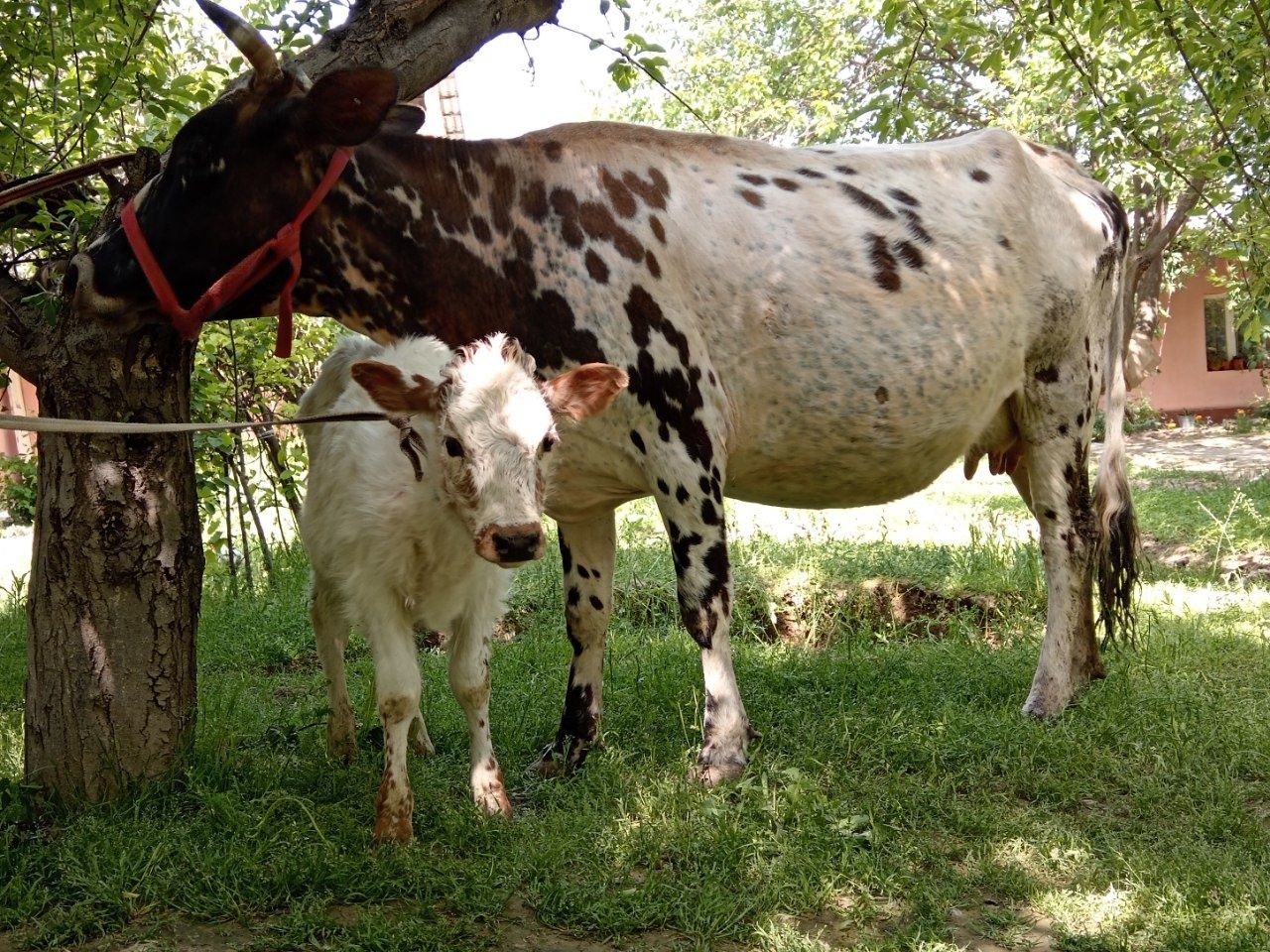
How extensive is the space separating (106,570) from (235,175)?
141 cm

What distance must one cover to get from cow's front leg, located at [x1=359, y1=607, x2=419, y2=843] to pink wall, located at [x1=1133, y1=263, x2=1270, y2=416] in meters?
22.0

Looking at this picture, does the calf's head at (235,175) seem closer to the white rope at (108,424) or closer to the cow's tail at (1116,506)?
the white rope at (108,424)

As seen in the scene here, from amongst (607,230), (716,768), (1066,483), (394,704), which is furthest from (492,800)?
(1066,483)

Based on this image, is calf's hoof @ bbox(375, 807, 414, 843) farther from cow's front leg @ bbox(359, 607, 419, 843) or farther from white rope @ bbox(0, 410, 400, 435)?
white rope @ bbox(0, 410, 400, 435)

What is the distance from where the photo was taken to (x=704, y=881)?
12.0 feet

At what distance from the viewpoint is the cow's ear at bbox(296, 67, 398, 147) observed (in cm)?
411

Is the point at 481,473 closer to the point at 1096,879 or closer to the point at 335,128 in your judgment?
the point at 335,128

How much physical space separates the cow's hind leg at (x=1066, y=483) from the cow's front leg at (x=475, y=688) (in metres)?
2.73

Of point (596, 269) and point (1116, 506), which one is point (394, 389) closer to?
point (596, 269)

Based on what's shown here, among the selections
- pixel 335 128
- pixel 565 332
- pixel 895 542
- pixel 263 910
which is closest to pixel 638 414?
pixel 565 332

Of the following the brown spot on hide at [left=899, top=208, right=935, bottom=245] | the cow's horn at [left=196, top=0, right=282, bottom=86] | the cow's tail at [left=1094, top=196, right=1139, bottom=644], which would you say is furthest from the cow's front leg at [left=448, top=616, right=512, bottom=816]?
the cow's tail at [left=1094, top=196, right=1139, bottom=644]

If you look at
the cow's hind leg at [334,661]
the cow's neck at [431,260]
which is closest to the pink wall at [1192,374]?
the cow's neck at [431,260]

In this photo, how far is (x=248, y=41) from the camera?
4023 millimetres

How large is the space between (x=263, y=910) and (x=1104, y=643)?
420 centimetres
